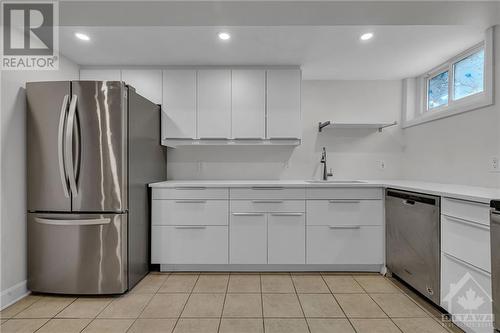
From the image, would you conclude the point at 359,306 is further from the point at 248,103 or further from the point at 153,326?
the point at 248,103

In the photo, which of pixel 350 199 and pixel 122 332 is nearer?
pixel 122 332

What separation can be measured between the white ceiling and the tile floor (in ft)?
7.59

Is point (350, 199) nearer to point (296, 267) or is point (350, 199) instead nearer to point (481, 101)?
point (296, 267)

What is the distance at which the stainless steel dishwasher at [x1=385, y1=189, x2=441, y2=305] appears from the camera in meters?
2.00

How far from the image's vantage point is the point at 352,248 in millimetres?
2734

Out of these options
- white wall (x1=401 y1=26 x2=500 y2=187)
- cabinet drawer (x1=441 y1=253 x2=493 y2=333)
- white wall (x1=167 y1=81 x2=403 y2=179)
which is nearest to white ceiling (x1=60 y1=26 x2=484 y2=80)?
white wall (x1=167 y1=81 x2=403 y2=179)

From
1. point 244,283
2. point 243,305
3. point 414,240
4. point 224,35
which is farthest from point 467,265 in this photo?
point 224,35

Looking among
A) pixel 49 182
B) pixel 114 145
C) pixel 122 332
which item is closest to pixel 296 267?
pixel 122 332

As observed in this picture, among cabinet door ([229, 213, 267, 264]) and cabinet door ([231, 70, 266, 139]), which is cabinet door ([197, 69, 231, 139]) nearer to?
cabinet door ([231, 70, 266, 139])

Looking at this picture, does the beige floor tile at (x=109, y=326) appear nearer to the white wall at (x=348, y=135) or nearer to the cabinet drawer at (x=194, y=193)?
the cabinet drawer at (x=194, y=193)

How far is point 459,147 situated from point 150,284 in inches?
129

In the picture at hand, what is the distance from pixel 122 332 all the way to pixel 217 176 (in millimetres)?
1991

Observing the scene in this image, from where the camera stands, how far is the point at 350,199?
275 centimetres

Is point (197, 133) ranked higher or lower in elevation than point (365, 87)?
lower
